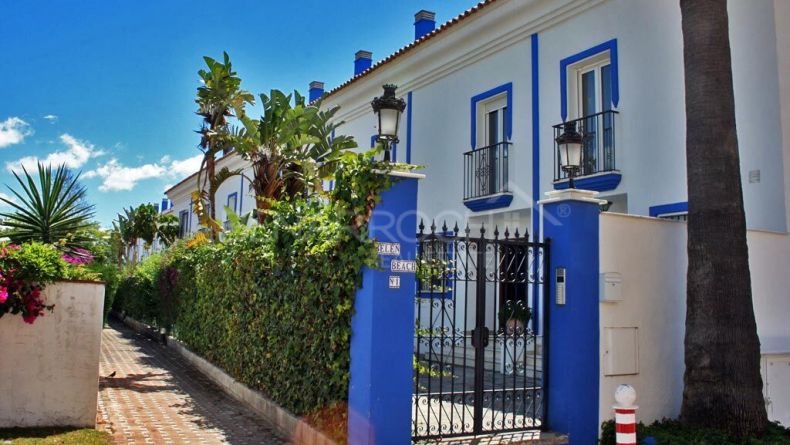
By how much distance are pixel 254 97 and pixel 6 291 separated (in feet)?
30.3

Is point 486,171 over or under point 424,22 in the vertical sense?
under

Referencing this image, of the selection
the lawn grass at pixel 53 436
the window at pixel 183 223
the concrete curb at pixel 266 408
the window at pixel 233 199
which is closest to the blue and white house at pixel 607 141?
the concrete curb at pixel 266 408

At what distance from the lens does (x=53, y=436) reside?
252 inches

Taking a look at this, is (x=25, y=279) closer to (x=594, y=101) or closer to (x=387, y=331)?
(x=387, y=331)

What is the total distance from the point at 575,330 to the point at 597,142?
210 inches

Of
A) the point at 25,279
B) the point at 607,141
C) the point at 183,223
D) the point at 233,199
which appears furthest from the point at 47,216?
the point at 183,223

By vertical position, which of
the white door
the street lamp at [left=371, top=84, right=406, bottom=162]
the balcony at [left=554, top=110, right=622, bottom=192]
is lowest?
the white door

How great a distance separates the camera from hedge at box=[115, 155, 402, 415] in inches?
240

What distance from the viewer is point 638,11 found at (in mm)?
10562

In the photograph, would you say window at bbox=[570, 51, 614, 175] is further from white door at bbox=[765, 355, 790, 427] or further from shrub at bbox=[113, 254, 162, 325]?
shrub at bbox=[113, 254, 162, 325]

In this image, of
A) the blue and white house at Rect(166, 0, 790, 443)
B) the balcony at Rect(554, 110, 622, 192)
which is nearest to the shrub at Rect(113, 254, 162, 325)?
the blue and white house at Rect(166, 0, 790, 443)

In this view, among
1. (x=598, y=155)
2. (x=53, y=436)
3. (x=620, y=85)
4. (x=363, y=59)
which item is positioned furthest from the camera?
(x=363, y=59)

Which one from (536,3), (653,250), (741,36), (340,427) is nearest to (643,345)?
(653,250)

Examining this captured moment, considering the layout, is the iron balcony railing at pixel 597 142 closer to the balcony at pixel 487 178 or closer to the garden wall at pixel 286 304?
the balcony at pixel 487 178
